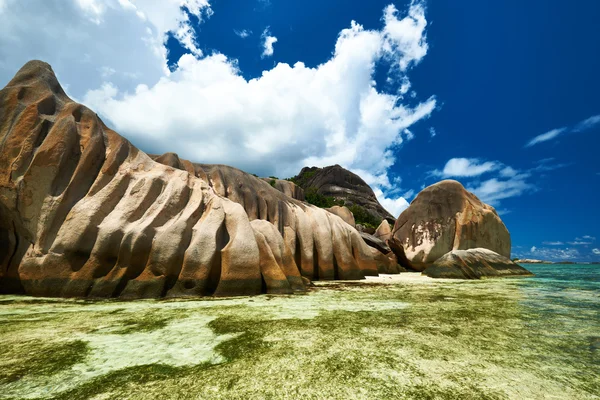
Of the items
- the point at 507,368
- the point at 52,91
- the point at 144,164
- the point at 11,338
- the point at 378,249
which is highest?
the point at 52,91

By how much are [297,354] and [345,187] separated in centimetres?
6306

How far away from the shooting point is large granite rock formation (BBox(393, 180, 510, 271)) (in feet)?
92.1

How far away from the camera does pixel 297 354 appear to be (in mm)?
3369

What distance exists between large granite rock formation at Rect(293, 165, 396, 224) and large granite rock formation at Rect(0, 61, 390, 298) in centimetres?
5111

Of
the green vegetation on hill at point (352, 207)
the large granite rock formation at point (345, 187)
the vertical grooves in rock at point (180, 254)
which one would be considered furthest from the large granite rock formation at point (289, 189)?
the large granite rock formation at point (345, 187)

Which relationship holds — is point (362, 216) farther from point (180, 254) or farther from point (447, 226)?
point (180, 254)

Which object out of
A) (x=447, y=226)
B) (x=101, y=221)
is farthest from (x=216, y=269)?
(x=447, y=226)

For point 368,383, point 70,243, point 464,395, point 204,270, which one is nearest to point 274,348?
point 368,383

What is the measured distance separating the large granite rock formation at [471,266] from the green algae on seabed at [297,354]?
11819 millimetres

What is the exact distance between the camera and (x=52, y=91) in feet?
34.7

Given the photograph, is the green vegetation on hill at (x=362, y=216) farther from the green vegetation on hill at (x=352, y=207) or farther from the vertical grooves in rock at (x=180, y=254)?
the vertical grooves in rock at (x=180, y=254)

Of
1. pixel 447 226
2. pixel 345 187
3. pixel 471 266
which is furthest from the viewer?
pixel 345 187

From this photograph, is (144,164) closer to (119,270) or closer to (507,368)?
(119,270)

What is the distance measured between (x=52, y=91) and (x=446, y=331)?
13990 millimetres
